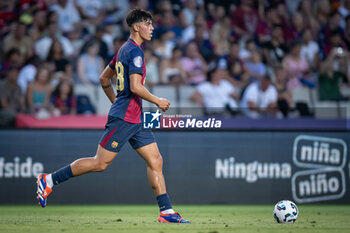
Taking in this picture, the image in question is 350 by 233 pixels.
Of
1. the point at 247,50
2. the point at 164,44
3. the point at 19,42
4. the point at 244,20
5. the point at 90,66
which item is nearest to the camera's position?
the point at 90,66

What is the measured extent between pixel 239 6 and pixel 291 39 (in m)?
1.63

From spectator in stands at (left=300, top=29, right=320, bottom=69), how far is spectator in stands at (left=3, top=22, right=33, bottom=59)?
6.70 m

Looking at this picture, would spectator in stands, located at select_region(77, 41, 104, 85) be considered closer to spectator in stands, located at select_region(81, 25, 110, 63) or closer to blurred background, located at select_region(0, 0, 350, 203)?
blurred background, located at select_region(0, 0, 350, 203)

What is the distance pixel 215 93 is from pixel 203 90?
0.86 feet

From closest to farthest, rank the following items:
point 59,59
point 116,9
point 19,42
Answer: point 59,59 → point 19,42 → point 116,9

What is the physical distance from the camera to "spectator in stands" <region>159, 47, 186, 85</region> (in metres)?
13.5

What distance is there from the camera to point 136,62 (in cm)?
680

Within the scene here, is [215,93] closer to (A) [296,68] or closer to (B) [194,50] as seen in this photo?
(B) [194,50]

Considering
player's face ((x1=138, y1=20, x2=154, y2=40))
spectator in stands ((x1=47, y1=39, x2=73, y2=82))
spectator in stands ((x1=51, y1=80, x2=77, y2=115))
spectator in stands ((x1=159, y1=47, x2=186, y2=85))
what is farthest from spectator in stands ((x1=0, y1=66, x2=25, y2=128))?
player's face ((x1=138, y1=20, x2=154, y2=40))

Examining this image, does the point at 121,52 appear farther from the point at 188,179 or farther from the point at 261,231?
the point at 188,179

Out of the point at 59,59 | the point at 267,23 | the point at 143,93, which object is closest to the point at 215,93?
the point at 59,59

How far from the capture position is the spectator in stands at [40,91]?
39.6 ft

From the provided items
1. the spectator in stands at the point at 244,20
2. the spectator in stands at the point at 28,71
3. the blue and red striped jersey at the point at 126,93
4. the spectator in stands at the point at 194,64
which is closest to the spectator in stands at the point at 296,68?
the spectator in stands at the point at 244,20

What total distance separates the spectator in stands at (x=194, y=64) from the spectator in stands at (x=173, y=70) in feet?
0.82
